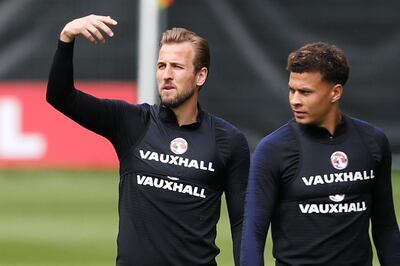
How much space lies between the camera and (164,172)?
6.52 metres

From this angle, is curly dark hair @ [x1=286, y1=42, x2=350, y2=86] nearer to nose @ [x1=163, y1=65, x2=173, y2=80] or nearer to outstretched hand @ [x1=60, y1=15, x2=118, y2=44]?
nose @ [x1=163, y1=65, x2=173, y2=80]

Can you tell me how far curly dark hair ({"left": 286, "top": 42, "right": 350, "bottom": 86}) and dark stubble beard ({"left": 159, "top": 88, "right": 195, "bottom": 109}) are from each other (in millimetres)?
676

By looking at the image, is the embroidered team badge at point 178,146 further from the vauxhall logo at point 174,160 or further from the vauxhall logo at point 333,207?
the vauxhall logo at point 333,207

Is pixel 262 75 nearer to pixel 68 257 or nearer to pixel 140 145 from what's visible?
pixel 68 257

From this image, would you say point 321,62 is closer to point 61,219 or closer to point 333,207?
point 333,207

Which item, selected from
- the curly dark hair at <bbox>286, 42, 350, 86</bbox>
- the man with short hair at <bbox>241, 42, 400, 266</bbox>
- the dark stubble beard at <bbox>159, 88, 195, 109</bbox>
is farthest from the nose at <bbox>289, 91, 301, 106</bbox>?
the dark stubble beard at <bbox>159, 88, 195, 109</bbox>

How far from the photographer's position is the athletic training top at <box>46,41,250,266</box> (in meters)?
6.41

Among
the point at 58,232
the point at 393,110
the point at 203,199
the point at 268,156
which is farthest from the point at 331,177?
the point at 393,110

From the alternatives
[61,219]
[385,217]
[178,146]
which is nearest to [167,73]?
[178,146]

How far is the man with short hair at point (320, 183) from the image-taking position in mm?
6078

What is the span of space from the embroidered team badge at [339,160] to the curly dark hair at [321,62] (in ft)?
1.17

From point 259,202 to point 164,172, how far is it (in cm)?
67

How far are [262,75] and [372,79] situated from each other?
1.41 metres

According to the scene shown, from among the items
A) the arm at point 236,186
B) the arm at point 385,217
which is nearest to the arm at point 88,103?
the arm at point 236,186
